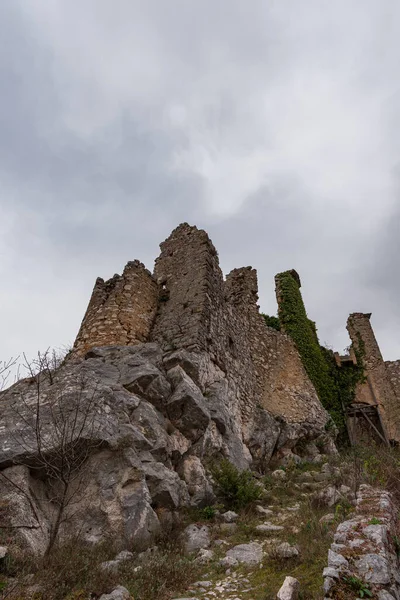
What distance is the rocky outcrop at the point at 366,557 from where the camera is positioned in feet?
10.8

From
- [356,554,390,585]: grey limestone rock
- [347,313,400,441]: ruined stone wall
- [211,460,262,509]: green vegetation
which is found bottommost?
[356,554,390,585]: grey limestone rock

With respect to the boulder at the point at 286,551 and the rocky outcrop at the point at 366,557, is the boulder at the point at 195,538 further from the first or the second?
the rocky outcrop at the point at 366,557

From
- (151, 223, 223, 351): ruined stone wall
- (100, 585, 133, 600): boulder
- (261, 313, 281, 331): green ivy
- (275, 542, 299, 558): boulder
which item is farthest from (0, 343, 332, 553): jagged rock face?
(261, 313, 281, 331): green ivy

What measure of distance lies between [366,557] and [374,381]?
760 inches

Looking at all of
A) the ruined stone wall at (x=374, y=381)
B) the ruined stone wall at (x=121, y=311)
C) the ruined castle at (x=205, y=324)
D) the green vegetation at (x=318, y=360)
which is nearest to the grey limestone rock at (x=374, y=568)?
the ruined castle at (x=205, y=324)

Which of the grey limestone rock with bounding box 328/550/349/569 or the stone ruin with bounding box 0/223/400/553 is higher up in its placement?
the stone ruin with bounding box 0/223/400/553

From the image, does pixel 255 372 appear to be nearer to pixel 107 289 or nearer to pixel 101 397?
pixel 107 289

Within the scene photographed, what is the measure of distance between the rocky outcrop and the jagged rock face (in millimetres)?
2977

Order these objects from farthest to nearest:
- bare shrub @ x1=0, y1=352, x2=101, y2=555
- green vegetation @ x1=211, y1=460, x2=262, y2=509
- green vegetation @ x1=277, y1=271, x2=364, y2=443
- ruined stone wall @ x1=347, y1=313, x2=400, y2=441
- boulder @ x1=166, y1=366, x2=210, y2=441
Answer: ruined stone wall @ x1=347, y1=313, x2=400, y2=441 → green vegetation @ x1=277, y1=271, x2=364, y2=443 → boulder @ x1=166, y1=366, x2=210, y2=441 → green vegetation @ x1=211, y1=460, x2=262, y2=509 → bare shrub @ x1=0, y1=352, x2=101, y2=555

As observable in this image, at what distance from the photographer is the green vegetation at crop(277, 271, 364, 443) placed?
57.4 ft

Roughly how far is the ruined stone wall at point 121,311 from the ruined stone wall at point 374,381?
1391cm

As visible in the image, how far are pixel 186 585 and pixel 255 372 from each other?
1042 cm

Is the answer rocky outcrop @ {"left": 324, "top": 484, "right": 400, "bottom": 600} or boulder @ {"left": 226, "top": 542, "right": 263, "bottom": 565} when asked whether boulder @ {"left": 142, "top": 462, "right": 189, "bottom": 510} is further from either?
rocky outcrop @ {"left": 324, "top": 484, "right": 400, "bottom": 600}

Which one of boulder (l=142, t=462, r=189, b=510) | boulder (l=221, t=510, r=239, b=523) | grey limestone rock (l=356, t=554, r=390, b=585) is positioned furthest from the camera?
boulder (l=221, t=510, r=239, b=523)
